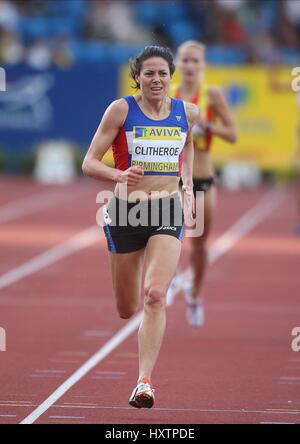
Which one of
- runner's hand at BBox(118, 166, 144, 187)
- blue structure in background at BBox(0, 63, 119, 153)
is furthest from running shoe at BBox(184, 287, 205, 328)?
blue structure in background at BBox(0, 63, 119, 153)

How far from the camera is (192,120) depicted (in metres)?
7.49

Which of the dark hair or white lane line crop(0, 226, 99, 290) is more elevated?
the dark hair

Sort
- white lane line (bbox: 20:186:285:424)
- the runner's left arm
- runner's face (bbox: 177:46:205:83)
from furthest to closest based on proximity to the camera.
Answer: the runner's left arm, runner's face (bbox: 177:46:205:83), white lane line (bbox: 20:186:285:424)

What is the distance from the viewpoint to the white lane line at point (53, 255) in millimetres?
13281

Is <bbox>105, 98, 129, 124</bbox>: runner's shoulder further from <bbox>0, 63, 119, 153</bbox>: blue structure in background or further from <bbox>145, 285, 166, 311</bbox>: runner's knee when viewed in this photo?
<bbox>0, 63, 119, 153</bbox>: blue structure in background

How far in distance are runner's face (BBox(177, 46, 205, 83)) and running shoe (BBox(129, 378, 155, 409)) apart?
13.4 feet

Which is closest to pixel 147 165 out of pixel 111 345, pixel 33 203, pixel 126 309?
pixel 126 309

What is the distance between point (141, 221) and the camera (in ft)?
23.9

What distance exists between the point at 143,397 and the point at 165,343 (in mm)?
2958

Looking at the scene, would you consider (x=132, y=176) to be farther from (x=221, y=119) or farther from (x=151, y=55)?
(x=221, y=119)

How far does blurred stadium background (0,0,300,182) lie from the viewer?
2467 centimetres
